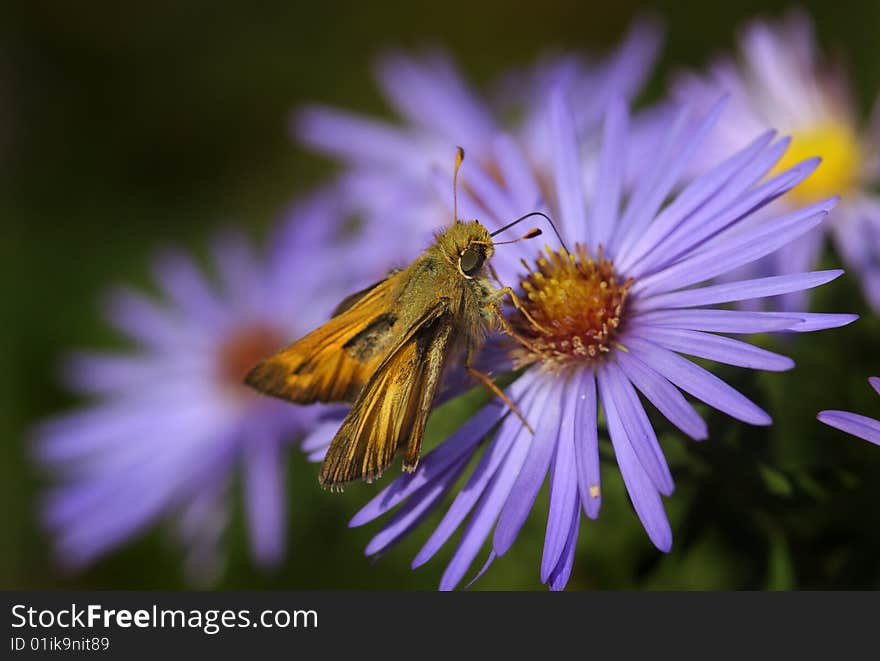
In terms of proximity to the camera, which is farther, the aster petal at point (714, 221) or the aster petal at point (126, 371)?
the aster petal at point (126, 371)

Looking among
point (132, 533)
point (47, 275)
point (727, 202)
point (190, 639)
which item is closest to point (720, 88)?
point (727, 202)

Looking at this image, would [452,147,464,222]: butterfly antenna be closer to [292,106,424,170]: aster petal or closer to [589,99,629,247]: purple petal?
[589,99,629,247]: purple petal

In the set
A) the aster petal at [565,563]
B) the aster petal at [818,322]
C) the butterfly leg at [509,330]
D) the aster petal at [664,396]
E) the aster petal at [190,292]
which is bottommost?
the aster petal at [565,563]

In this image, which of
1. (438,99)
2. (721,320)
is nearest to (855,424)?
(721,320)

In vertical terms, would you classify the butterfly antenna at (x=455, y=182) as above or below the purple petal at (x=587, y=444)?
above

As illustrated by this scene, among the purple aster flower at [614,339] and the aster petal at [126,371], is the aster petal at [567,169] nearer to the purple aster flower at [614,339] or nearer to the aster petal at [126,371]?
the purple aster flower at [614,339]

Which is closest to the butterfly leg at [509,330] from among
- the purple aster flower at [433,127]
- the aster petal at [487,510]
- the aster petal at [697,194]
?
the aster petal at [487,510]

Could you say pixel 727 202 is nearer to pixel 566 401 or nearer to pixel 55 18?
pixel 566 401
